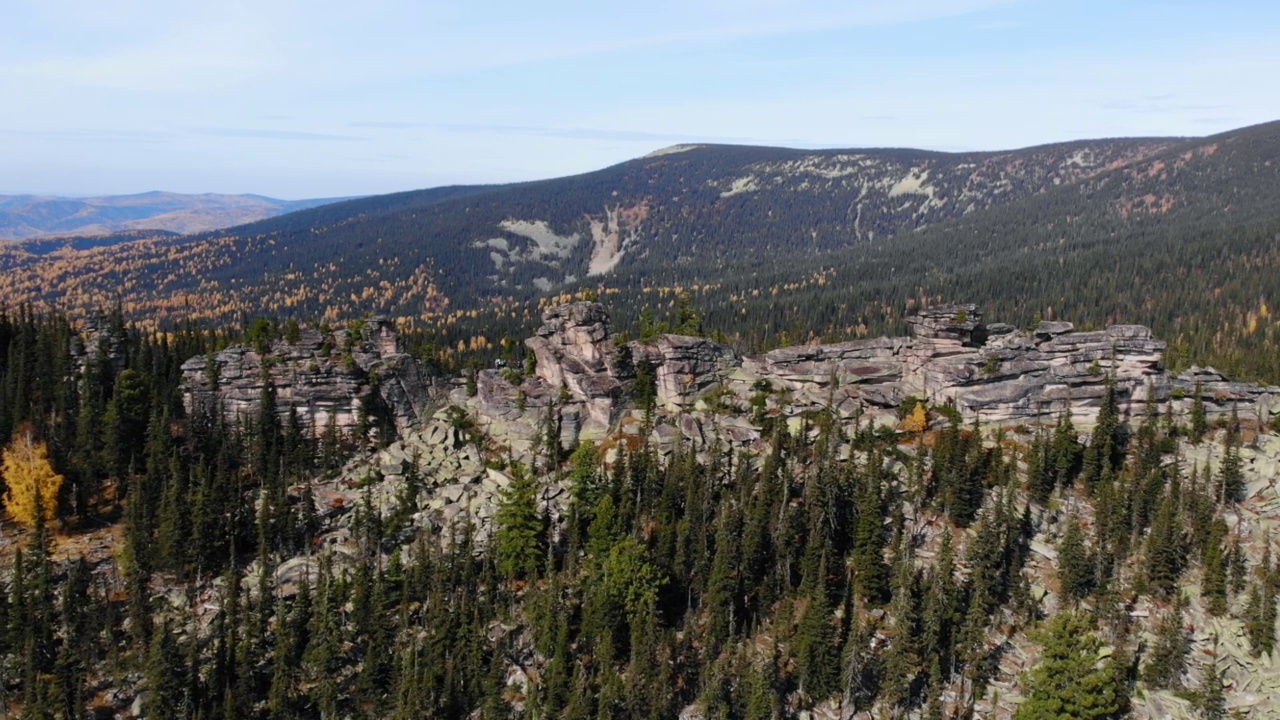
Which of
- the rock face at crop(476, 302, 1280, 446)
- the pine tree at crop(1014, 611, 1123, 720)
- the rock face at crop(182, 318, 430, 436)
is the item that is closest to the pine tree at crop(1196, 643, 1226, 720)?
the pine tree at crop(1014, 611, 1123, 720)

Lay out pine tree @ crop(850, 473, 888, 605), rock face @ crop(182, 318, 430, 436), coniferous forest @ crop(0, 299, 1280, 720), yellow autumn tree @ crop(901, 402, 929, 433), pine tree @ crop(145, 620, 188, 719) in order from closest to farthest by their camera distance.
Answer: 1. pine tree @ crop(145, 620, 188, 719)
2. coniferous forest @ crop(0, 299, 1280, 720)
3. pine tree @ crop(850, 473, 888, 605)
4. yellow autumn tree @ crop(901, 402, 929, 433)
5. rock face @ crop(182, 318, 430, 436)

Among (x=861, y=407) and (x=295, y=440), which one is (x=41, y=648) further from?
(x=861, y=407)

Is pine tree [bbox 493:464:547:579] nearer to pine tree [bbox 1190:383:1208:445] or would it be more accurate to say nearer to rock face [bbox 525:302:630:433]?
rock face [bbox 525:302:630:433]

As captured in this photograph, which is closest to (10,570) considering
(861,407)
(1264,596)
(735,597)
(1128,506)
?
(735,597)

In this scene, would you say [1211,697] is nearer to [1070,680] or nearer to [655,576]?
[1070,680]

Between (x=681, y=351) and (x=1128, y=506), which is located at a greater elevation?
(x=681, y=351)

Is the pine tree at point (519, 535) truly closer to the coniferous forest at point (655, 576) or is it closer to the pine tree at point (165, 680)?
the coniferous forest at point (655, 576)

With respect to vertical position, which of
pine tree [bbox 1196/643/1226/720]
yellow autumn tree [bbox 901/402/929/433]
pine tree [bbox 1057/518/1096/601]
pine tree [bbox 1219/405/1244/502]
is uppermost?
yellow autumn tree [bbox 901/402/929/433]

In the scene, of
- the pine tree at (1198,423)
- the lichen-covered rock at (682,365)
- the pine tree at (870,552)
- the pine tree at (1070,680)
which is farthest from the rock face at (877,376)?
the pine tree at (1070,680)
